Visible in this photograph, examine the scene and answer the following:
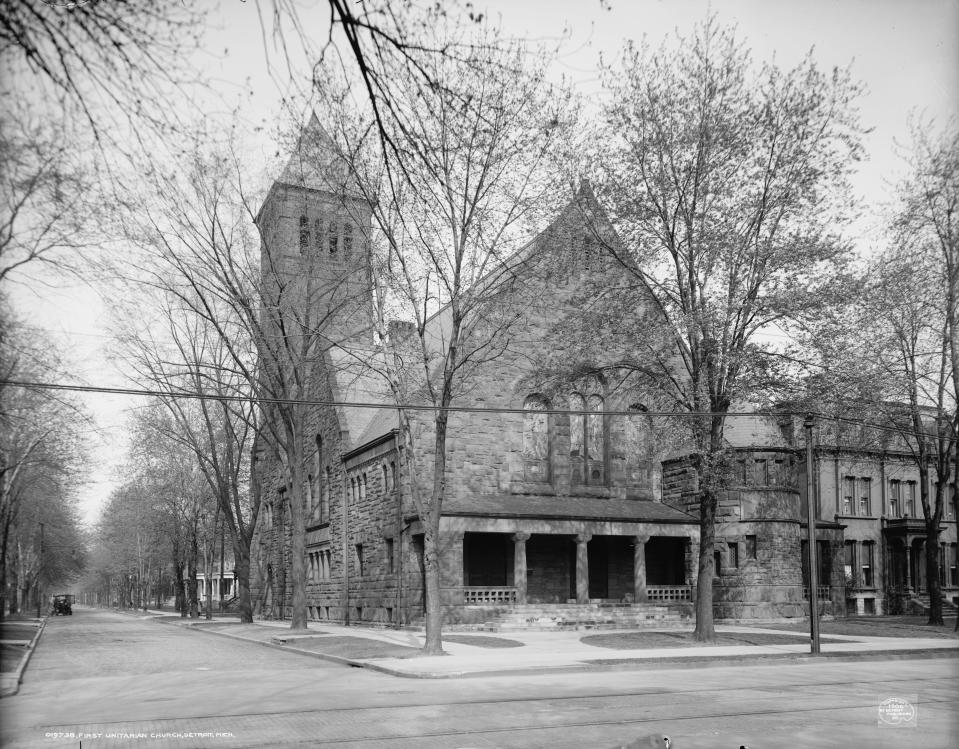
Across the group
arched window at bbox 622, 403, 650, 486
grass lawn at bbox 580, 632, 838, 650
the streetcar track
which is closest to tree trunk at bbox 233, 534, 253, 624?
arched window at bbox 622, 403, 650, 486

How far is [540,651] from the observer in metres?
25.9

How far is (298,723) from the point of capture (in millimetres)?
12555

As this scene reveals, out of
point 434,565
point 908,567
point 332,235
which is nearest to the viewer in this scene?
point 434,565

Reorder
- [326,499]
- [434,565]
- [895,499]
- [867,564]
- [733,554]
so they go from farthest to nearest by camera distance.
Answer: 1. [895,499]
2. [867,564]
3. [326,499]
4. [733,554]
5. [434,565]

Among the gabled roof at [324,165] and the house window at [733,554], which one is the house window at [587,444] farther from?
the gabled roof at [324,165]

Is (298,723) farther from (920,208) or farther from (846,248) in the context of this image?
(920,208)

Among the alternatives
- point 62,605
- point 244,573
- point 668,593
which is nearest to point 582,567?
point 668,593

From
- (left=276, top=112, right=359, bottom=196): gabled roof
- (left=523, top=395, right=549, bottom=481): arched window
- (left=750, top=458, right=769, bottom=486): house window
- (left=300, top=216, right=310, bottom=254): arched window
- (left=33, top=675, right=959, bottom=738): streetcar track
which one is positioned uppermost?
Answer: (left=300, top=216, right=310, bottom=254): arched window

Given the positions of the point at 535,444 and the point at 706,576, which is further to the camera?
the point at 535,444

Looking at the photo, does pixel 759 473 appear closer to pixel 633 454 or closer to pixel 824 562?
pixel 633 454

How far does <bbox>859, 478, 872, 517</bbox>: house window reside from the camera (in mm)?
51750

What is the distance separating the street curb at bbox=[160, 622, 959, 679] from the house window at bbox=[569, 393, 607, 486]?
652 inches

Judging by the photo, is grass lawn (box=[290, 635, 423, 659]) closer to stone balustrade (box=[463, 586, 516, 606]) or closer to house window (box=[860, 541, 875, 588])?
stone balustrade (box=[463, 586, 516, 606])

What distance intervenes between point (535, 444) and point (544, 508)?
3600mm
